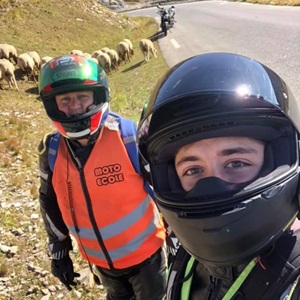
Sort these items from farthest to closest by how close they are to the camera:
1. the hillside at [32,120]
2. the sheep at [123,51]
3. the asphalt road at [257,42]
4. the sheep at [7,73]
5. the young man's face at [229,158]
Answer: the sheep at [123,51], the sheep at [7,73], the asphalt road at [257,42], the hillside at [32,120], the young man's face at [229,158]

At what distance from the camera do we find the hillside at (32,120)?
3.99m

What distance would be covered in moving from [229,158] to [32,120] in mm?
8043

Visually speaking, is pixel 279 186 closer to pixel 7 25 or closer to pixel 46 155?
pixel 46 155

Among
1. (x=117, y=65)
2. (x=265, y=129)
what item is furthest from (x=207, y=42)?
(x=265, y=129)

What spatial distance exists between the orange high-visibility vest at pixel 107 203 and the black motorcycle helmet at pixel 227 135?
100 centimetres

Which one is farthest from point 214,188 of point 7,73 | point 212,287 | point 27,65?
point 27,65

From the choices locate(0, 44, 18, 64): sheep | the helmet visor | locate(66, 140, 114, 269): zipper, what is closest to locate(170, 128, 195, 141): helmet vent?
locate(66, 140, 114, 269): zipper

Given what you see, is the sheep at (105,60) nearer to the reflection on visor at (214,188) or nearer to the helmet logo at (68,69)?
the helmet logo at (68,69)

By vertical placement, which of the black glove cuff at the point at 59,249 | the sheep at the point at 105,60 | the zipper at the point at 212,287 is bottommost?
the sheep at the point at 105,60

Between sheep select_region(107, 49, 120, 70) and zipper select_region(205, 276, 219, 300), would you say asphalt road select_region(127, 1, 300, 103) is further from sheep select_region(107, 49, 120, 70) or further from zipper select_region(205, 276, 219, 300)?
zipper select_region(205, 276, 219, 300)

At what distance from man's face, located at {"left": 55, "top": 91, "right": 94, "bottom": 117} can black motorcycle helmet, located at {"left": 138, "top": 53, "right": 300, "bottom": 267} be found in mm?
1226

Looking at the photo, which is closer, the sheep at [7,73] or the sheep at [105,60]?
the sheep at [7,73]

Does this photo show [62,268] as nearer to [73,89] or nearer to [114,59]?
[73,89]

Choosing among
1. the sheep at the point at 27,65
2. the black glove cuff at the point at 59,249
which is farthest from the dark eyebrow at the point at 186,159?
the sheep at the point at 27,65
